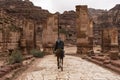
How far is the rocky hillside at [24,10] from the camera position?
63494 millimetres

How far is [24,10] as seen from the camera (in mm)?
65750

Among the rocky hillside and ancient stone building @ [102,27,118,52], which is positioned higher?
the rocky hillside

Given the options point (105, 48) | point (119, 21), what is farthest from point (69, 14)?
point (105, 48)

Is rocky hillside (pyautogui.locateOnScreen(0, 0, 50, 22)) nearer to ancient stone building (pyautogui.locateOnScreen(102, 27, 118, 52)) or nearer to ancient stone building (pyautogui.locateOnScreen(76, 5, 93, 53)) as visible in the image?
ancient stone building (pyautogui.locateOnScreen(102, 27, 118, 52))

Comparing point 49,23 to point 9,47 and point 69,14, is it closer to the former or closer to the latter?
point 9,47

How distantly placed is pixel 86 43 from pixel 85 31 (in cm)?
112

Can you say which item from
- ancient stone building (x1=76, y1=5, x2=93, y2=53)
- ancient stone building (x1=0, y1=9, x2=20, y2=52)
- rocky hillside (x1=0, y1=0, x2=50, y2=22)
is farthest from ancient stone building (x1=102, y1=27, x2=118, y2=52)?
rocky hillside (x1=0, y1=0, x2=50, y2=22)

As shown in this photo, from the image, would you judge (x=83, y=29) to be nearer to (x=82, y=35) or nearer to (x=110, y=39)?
(x=82, y=35)

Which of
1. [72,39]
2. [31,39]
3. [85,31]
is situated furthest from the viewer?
[72,39]

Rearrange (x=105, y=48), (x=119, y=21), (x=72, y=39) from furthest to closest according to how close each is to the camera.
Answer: (x=119, y=21)
(x=72, y=39)
(x=105, y=48)

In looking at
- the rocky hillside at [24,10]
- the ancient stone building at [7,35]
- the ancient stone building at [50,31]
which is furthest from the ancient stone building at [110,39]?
the rocky hillside at [24,10]

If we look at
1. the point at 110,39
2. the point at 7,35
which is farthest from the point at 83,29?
the point at 7,35

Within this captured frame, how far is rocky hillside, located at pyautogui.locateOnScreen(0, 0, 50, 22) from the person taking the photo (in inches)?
2500

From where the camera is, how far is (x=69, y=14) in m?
69.3
